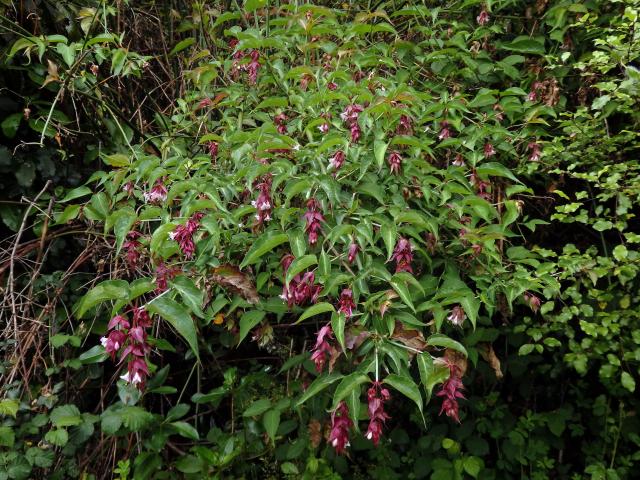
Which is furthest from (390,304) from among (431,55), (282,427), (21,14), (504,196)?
(21,14)

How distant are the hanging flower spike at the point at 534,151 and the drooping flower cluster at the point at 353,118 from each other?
0.80m

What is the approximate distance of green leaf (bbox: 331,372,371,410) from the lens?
1209 millimetres

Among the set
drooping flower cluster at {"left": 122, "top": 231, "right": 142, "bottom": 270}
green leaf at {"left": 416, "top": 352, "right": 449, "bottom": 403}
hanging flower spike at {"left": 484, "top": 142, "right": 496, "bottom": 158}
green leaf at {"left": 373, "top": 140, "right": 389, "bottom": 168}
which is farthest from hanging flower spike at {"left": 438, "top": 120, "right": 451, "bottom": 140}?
drooping flower cluster at {"left": 122, "top": 231, "right": 142, "bottom": 270}

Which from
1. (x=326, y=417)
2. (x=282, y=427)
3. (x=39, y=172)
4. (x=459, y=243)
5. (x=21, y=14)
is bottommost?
(x=282, y=427)

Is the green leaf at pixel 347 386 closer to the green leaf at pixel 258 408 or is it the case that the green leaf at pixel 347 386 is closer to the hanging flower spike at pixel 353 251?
the hanging flower spike at pixel 353 251

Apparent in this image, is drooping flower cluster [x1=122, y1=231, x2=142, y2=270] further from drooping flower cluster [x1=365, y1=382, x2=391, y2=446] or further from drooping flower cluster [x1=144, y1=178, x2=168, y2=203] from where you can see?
drooping flower cluster [x1=365, y1=382, x2=391, y2=446]

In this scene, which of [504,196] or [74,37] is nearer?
[504,196]

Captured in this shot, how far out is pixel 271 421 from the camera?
178 cm

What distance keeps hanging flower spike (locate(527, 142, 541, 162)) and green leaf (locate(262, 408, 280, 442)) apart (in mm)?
Result: 1448

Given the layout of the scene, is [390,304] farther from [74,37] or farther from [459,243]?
[74,37]

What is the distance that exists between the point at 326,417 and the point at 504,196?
120 centimetres

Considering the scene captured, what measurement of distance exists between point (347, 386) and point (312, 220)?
49 cm

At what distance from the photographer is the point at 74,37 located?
2.49 meters

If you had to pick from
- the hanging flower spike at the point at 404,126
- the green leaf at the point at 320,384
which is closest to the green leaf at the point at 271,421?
the green leaf at the point at 320,384
